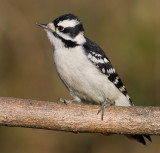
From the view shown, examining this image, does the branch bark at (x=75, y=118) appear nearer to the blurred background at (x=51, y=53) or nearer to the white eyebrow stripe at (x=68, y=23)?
the white eyebrow stripe at (x=68, y=23)

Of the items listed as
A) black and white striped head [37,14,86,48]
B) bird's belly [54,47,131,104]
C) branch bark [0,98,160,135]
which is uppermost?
black and white striped head [37,14,86,48]

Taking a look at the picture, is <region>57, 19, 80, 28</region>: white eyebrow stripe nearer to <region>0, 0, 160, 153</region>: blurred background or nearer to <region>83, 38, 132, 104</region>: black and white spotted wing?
<region>83, 38, 132, 104</region>: black and white spotted wing

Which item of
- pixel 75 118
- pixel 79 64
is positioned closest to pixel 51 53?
pixel 79 64

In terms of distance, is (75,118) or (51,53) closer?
(75,118)

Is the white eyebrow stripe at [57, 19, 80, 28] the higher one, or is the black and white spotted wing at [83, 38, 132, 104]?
the white eyebrow stripe at [57, 19, 80, 28]

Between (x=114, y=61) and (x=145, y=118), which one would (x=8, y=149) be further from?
(x=145, y=118)

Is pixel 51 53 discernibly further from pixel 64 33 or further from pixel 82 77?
pixel 82 77

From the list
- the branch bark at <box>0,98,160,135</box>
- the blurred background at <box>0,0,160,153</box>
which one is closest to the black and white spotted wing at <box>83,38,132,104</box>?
the branch bark at <box>0,98,160,135</box>

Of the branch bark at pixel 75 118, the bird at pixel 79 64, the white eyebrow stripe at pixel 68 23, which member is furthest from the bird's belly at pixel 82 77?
the branch bark at pixel 75 118
